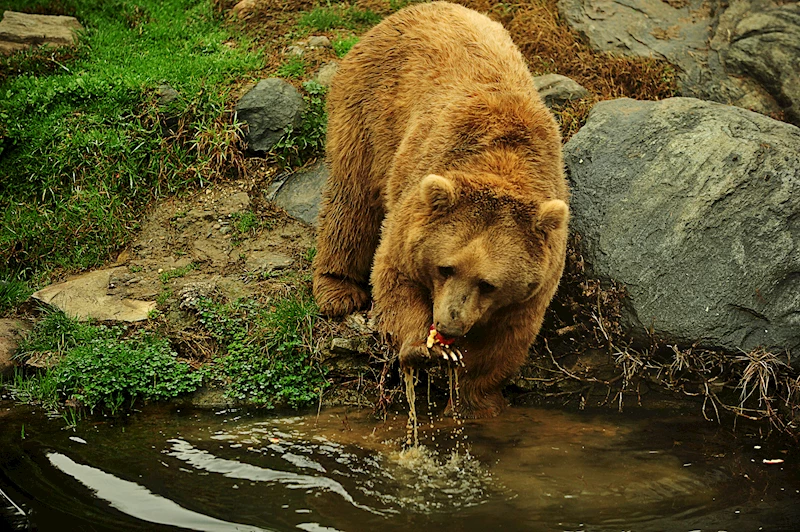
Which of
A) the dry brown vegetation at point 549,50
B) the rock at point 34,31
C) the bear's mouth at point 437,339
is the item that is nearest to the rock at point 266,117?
the dry brown vegetation at point 549,50

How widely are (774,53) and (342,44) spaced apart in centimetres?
409

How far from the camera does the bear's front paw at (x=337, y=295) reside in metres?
6.57

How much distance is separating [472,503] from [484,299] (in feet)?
3.52

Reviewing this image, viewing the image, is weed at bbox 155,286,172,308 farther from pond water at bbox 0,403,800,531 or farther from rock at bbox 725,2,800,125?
rock at bbox 725,2,800,125

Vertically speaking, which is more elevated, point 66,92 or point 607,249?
point 66,92

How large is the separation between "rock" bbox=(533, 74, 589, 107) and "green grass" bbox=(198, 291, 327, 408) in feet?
9.56

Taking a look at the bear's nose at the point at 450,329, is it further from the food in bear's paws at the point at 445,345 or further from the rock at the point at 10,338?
the rock at the point at 10,338

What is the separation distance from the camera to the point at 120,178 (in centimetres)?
791

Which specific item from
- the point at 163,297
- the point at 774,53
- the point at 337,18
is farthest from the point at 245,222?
the point at 774,53

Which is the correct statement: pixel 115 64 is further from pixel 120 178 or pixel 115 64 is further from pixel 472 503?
pixel 472 503

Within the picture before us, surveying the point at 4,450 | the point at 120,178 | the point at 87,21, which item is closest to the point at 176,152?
the point at 120,178

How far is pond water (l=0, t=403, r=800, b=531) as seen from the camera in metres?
4.48

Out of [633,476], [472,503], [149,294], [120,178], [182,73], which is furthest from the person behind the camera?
[182,73]

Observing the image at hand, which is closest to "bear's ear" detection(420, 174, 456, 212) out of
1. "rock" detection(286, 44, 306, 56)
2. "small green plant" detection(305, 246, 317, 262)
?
"small green plant" detection(305, 246, 317, 262)
